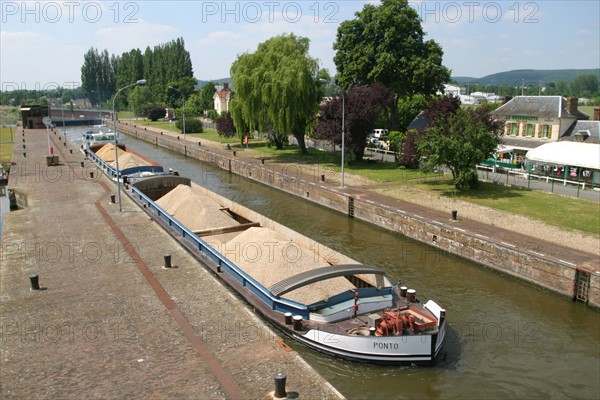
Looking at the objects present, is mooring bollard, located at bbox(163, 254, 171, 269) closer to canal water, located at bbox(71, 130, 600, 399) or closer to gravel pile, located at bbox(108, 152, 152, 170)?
canal water, located at bbox(71, 130, 600, 399)

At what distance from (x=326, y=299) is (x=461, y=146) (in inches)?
722

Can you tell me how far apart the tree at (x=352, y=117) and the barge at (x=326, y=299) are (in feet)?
67.1

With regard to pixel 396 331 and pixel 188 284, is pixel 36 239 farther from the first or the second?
pixel 396 331

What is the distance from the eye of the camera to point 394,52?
49.3 m

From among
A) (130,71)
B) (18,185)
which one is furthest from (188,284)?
(130,71)

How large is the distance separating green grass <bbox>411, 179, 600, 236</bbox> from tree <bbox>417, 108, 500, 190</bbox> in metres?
1.22

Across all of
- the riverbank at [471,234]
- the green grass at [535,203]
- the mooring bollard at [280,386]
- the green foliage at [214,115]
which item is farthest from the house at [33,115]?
the mooring bollard at [280,386]

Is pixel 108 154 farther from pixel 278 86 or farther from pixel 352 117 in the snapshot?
pixel 352 117

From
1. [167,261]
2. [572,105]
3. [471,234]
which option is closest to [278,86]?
[572,105]

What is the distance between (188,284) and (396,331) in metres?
7.34

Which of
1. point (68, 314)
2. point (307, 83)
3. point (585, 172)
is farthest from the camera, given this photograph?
point (307, 83)

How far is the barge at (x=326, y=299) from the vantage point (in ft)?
44.9

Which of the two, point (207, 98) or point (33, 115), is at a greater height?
point (207, 98)

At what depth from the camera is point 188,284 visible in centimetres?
1706
